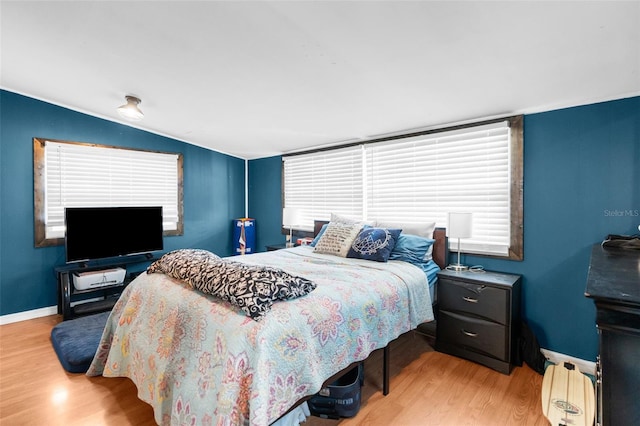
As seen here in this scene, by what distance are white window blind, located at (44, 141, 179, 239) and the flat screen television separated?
399 mm

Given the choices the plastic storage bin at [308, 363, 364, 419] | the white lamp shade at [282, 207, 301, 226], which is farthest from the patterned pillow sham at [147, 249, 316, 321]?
the white lamp shade at [282, 207, 301, 226]

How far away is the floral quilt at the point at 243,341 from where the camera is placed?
4.20ft

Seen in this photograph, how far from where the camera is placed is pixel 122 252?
3781 mm

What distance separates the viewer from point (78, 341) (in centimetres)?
264

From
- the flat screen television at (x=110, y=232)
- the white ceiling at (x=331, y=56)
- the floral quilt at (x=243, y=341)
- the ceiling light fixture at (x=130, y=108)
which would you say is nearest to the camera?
the floral quilt at (x=243, y=341)

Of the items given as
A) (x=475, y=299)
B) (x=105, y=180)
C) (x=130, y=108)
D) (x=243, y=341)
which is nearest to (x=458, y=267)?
(x=475, y=299)

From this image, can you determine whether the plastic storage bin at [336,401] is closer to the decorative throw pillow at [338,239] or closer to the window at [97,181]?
the decorative throw pillow at [338,239]

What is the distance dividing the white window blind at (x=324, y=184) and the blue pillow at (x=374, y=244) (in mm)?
1055

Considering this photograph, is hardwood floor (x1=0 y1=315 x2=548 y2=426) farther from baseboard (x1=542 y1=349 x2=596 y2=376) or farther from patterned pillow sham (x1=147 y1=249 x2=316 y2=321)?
patterned pillow sham (x1=147 y1=249 x2=316 y2=321)


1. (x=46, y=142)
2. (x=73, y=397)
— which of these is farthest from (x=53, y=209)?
(x=73, y=397)

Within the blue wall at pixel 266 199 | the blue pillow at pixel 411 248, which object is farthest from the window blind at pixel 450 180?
the blue wall at pixel 266 199

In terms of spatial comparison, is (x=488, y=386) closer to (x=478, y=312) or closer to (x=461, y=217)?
(x=478, y=312)

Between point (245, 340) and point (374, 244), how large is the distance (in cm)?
176

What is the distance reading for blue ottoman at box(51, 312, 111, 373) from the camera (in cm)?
236
